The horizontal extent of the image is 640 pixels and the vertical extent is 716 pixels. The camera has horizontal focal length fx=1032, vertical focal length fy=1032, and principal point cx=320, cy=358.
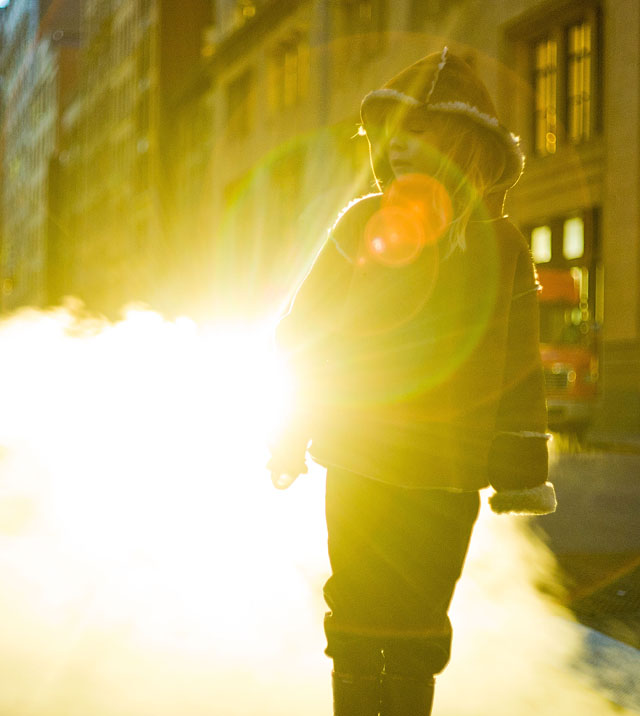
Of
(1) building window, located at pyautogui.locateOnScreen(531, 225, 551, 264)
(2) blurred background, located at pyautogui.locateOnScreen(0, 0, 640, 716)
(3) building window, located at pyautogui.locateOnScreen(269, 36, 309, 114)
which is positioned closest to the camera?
(2) blurred background, located at pyautogui.locateOnScreen(0, 0, 640, 716)

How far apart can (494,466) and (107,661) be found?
181 centimetres

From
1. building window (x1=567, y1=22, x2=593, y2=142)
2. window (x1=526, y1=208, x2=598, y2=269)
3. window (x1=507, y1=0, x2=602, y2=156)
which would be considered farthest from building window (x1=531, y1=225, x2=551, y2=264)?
building window (x1=567, y1=22, x2=593, y2=142)

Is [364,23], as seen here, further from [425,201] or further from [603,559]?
[425,201]

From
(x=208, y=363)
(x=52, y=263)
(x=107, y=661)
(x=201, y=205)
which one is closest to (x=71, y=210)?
(x=52, y=263)

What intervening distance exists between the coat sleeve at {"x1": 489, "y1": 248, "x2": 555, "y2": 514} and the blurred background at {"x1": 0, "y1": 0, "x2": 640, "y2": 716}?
0.63m

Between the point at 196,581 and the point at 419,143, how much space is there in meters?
2.92

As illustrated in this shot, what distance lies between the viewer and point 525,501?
2.62 m

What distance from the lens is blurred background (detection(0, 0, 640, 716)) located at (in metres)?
5.77

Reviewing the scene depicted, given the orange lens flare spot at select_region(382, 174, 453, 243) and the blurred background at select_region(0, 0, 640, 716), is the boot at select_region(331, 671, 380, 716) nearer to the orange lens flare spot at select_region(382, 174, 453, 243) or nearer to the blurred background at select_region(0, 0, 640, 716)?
the blurred background at select_region(0, 0, 640, 716)

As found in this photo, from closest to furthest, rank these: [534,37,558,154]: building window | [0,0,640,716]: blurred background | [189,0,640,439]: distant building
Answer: [0,0,640,716]: blurred background
[189,0,640,439]: distant building
[534,37,558,154]: building window

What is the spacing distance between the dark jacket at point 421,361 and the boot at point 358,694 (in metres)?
0.50

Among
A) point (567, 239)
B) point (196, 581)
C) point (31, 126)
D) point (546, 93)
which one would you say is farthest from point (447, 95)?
point (31, 126)

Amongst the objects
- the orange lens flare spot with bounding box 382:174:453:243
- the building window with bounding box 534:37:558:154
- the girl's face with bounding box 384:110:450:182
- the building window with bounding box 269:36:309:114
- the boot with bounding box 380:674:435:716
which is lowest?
the boot with bounding box 380:674:435:716

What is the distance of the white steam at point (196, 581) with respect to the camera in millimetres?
3426
